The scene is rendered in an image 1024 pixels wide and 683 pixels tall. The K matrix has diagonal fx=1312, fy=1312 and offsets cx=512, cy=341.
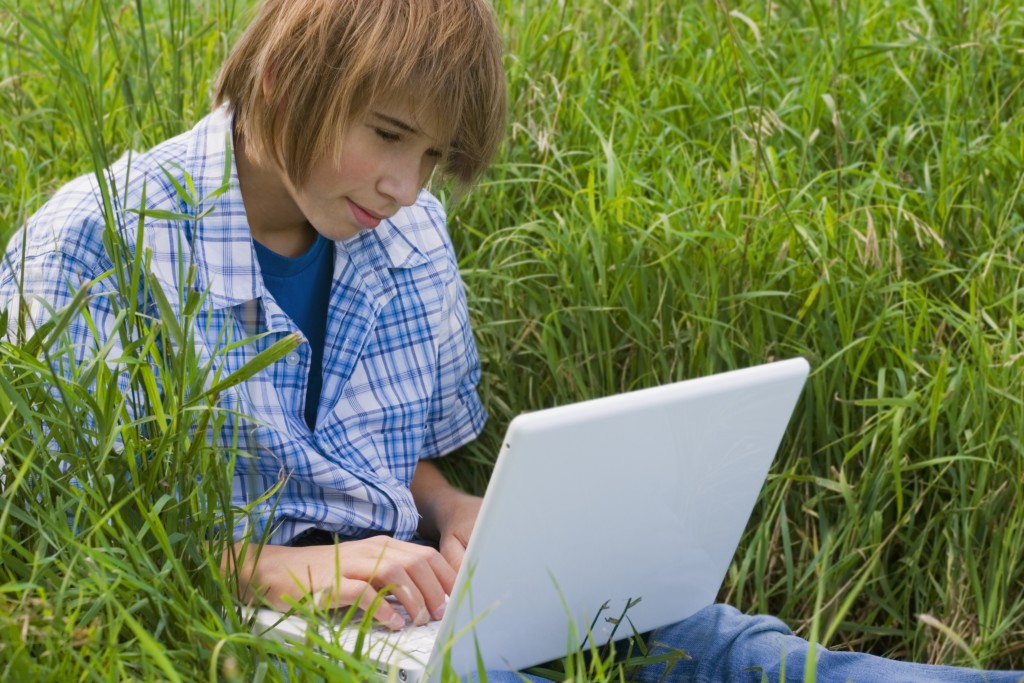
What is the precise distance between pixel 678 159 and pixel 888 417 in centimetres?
66

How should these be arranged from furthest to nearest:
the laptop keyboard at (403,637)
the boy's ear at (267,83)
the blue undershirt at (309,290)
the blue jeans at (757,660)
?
the blue undershirt at (309,290) → the boy's ear at (267,83) → the blue jeans at (757,660) → the laptop keyboard at (403,637)

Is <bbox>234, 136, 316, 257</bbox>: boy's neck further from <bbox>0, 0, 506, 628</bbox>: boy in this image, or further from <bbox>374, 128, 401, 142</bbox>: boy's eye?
<bbox>374, 128, 401, 142</bbox>: boy's eye

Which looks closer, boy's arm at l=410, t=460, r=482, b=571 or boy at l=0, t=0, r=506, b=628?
boy at l=0, t=0, r=506, b=628

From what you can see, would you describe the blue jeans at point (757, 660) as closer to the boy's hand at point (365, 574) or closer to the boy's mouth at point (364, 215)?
the boy's hand at point (365, 574)

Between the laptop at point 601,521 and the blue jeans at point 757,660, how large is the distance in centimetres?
5

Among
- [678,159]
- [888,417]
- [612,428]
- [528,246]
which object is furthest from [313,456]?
[678,159]

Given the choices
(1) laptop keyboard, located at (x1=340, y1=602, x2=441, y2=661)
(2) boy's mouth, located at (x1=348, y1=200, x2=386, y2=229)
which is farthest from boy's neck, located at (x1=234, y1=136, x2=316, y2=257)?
(1) laptop keyboard, located at (x1=340, y1=602, x2=441, y2=661)

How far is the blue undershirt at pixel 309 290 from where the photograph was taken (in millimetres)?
1728

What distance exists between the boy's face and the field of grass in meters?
0.27

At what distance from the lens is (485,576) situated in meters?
1.25

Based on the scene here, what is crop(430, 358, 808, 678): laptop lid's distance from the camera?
120 centimetres

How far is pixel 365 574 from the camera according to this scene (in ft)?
4.74

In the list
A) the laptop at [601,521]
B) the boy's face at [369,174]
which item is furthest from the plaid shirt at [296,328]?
the laptop at [601,521]

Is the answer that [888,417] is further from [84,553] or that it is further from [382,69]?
[84,553]
